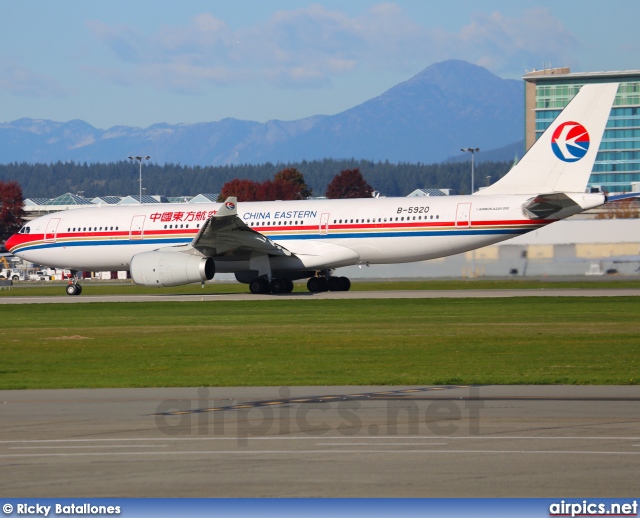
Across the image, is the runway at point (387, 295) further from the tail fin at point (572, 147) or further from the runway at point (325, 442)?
the runway at point (325, 442)

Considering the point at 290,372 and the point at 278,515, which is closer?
the point at 278,515

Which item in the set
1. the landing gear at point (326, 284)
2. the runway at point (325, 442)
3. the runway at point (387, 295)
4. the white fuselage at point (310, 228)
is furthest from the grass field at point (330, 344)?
the landing gear at point (326, 284)

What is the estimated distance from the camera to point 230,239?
4328 cm

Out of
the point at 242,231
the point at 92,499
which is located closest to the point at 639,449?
the point at 92,499

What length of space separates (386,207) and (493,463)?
33630 millimetres

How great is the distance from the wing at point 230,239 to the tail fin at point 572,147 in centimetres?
1120

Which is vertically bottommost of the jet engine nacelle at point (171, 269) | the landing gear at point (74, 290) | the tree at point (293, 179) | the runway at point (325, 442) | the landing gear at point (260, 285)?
the runway at point (325, 442)

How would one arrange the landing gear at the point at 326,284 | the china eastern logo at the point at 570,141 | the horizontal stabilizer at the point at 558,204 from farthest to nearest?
the landing gear at the point at 326,284
the china eastern logo at the point at 570,141
the horizontal stabilizer at the point at 558,204

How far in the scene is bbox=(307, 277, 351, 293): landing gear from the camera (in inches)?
1848

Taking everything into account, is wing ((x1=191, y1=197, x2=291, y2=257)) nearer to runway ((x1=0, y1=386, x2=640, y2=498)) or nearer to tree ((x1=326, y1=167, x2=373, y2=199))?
runway ((x1=0, y1=386, x2=640, y2=498))

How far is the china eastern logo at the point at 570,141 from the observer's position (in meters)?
41.7

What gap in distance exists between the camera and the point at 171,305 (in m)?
39.3

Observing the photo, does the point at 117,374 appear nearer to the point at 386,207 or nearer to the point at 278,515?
the point at 278,515

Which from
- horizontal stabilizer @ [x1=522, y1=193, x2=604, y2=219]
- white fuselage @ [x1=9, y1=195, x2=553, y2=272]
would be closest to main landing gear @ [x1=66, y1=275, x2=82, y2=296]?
white fuselage @ [x1=9, y1=195, x2=553, y2=272]
